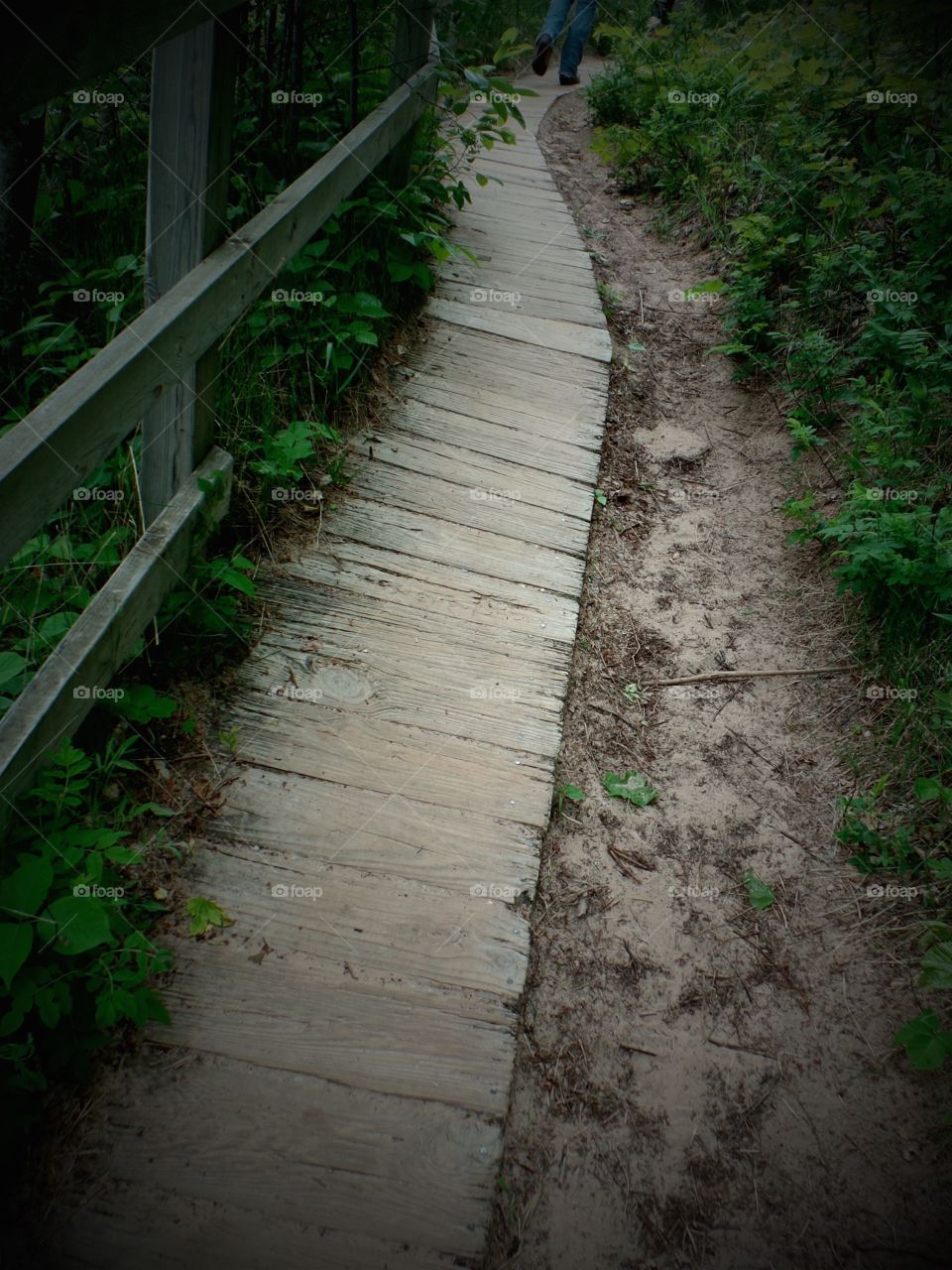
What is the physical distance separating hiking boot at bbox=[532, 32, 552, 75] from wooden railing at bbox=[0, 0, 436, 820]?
31.8 ft

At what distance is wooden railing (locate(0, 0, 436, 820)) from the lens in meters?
1.61

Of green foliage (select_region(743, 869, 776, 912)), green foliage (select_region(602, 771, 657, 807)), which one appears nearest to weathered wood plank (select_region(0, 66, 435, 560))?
green foliage (select_region(602, 771, 657, 807))

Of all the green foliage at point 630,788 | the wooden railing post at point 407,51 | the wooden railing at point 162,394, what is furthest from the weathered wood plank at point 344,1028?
the wooden railing post at point 407,51

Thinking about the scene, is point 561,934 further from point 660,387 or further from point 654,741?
point 660,387

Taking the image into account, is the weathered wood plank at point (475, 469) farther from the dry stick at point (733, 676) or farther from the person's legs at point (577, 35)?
the person's legs at point (577, 35)

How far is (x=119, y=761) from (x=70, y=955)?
57 cm

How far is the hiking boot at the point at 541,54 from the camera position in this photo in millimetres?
10195

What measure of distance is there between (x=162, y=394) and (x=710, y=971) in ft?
7.84

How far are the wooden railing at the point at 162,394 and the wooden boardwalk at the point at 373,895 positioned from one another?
532 millimetres

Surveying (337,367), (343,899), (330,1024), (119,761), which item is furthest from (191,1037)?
(337,367)

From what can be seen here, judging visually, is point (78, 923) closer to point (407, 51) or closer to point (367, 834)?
point (367, 834)

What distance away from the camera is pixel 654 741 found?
299 cm

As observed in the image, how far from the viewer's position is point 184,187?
2.15 m

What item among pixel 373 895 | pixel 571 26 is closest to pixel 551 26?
pixel 571 26
